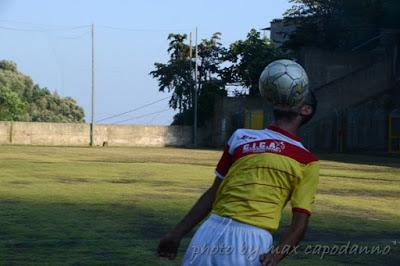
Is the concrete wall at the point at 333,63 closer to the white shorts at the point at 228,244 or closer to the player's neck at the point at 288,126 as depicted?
the player's neck at the point at 288,126

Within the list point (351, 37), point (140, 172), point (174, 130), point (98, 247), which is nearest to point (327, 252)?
point (98, 247)

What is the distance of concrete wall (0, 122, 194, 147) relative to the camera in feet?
167

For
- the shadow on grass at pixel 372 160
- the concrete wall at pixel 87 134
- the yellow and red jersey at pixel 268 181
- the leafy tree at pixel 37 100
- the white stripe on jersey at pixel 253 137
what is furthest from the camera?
the leafy tree at pixel 37 100

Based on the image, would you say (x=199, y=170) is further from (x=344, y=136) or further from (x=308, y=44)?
(x=308, y=44)

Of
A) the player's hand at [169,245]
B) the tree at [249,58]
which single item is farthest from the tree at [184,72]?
the player's hand at [169,245]

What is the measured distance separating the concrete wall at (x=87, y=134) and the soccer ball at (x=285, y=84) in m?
49.2

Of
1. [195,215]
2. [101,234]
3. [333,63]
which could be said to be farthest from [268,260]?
[333,63]

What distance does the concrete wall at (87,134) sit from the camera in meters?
51.0

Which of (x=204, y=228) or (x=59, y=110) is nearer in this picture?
(x=204, y=228)

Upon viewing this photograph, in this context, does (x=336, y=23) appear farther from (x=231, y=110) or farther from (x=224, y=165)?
(x=224, y=165)

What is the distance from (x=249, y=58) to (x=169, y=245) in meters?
51.0

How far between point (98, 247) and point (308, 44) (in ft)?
144

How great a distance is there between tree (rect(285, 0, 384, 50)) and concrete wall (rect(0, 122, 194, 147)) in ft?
37.3

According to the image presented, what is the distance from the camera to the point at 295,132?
132 inches
